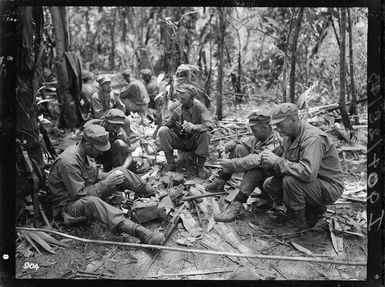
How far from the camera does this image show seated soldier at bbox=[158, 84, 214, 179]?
175 inches

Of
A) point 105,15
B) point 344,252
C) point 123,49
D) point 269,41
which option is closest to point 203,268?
point 344,252

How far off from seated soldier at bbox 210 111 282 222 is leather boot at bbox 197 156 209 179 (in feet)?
0.74

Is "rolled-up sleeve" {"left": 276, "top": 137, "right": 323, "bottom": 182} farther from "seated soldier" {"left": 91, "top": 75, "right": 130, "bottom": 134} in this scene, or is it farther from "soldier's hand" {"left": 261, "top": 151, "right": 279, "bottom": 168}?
"seated soldier" {"left": 91, "top": 75, "right": 130, "bottom": 134}

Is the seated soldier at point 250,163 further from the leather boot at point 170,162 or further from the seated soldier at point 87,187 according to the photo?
the seated soldier at point 87,187

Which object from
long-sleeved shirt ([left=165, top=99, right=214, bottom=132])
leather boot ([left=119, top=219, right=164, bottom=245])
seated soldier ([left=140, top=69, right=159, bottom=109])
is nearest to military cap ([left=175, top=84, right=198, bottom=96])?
long-sleeved shirt ([left=165, top=99, right=214, bottom=132])

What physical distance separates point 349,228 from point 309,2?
2.02m

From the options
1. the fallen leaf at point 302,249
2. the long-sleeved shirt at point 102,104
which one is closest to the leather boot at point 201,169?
the fallen leaf at point 302,249

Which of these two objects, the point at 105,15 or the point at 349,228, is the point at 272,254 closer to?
the point at 349,228

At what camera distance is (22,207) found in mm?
3518

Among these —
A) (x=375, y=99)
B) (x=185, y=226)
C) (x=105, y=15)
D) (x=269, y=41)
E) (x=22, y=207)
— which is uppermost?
(x=105, y=15)

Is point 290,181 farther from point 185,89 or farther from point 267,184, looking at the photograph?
point 185,89

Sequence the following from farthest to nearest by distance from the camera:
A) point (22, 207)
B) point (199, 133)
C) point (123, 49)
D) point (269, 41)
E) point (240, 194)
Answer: point (123, 49)
point (269, 41)
point (199, 133)
point (240, 194)
point (22, 207)

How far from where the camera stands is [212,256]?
3.34m

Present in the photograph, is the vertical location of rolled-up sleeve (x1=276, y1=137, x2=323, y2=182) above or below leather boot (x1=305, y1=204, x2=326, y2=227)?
above
